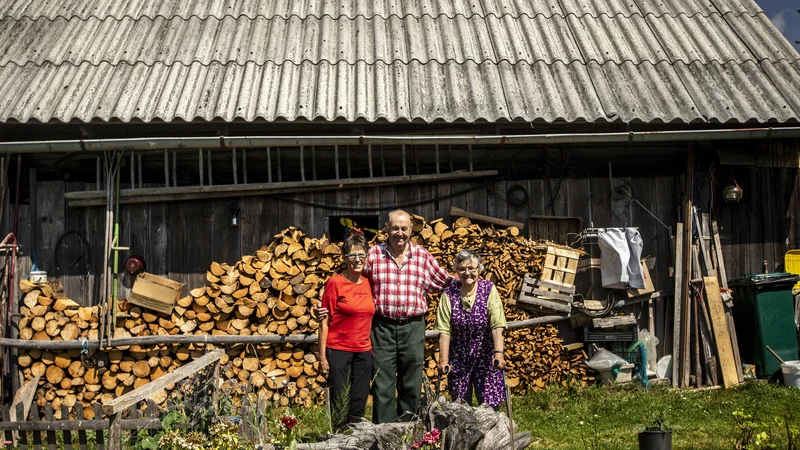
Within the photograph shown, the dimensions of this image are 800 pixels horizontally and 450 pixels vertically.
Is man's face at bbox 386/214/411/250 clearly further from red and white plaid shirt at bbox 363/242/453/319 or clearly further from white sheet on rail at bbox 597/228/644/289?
white sheet on rail at bbox 597/228/644/289

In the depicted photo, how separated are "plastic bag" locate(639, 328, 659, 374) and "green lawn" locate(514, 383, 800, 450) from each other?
29cm

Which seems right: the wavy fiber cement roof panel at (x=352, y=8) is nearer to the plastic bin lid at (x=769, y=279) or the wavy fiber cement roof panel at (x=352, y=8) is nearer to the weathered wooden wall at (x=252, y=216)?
the weathered wooden wall at (x=252, y=216)

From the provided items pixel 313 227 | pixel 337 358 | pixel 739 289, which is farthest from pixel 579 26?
pixel 337 358

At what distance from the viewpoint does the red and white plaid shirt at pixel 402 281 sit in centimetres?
520

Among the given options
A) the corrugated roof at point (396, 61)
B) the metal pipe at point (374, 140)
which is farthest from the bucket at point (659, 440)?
the corrugated roof at point (396, 61)

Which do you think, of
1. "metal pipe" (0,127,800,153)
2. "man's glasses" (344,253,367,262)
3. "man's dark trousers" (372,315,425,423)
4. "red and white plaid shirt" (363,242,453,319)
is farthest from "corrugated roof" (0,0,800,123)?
"man's dark trousers" (372,315,425,423)

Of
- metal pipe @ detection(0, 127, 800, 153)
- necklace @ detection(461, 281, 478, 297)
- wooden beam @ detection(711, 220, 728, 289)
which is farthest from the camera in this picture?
wooden beam @ detection(711, 220, 728, 289)

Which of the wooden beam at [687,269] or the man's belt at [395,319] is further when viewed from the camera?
the wooden beam at [687,269]

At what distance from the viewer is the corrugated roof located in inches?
284

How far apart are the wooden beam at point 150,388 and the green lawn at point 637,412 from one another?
2.52 metres

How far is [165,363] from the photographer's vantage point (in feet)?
22.6

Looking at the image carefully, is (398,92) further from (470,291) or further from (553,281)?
(470,291)

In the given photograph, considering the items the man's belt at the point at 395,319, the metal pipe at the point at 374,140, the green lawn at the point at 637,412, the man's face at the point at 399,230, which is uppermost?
the metal pipe at the point at 374,140

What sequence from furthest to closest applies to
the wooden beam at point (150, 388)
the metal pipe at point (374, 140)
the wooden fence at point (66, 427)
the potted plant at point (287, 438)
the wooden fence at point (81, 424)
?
the metal pipe at point (374, 140) < the wooden fence at point (66, 427) < the wooden fence at point (81, 424) < the wooden beam at point (150, 388) < the potted plant at point (287, 438)
